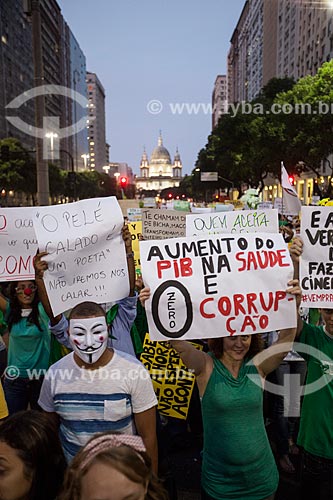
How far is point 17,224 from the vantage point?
166 inches

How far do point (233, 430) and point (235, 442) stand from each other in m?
0.07

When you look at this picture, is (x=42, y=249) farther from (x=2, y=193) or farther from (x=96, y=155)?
(x=96, y=155)

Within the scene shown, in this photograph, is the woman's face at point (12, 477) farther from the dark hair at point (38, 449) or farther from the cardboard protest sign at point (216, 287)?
the cardboard protest sign at point (216, 287)

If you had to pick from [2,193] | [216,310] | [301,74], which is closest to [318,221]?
[216,310]

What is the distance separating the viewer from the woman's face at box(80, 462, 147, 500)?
5.07 feet

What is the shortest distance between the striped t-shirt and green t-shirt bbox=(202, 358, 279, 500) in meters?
0.38

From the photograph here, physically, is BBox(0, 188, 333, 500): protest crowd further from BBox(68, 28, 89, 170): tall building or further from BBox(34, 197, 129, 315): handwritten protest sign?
BBox(68, 28, 89, 170): tall building

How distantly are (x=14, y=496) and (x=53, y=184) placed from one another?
184 feet

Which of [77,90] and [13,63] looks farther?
[77,90]

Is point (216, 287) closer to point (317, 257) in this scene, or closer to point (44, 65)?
point (317, 257)

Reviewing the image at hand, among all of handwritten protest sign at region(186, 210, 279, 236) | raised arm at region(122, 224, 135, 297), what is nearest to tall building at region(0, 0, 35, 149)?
handwritten protest sign at region(186, 210, 279, 236)

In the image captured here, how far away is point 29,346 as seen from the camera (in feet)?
13.5

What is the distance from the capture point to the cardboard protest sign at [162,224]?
20.1 feet

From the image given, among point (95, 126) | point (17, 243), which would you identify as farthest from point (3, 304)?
point (95, 126)
